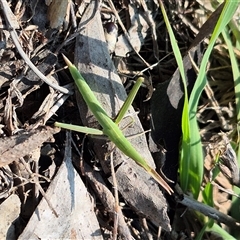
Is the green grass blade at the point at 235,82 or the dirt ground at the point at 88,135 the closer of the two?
the dirt ground at the point at 88,135

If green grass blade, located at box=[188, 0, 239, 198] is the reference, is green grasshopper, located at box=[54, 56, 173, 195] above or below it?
above

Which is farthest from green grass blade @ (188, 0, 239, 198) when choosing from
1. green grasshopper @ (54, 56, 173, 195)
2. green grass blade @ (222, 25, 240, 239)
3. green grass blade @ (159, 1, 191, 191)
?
green grasshopper @ (54, 56, 173, 195)

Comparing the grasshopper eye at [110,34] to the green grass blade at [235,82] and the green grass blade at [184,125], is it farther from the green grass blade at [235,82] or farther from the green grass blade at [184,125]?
the green grass blade at [235,82]

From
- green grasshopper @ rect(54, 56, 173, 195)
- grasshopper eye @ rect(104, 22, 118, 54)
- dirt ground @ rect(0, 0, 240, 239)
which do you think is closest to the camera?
green grasshopper @ rect(54, 56, 173, 195)

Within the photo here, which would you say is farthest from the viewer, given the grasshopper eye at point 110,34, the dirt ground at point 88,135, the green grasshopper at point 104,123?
the grasshopper eye at point 110,34

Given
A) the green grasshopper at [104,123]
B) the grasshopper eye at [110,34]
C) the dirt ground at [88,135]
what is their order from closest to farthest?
the green grasshopper at [104,123] → the dirt ground at [88,135] → the grasshopper eye at [110,34]

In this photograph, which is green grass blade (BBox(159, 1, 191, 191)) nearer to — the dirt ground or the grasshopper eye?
the dirt ground

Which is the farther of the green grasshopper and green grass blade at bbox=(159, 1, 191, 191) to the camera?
green grass blade at bbox=(159, 1, 191, 191)

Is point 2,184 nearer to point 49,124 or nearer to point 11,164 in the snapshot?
point 11,164

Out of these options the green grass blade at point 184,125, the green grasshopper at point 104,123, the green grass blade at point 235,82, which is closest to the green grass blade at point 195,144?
the green grass blade at point 184,125
